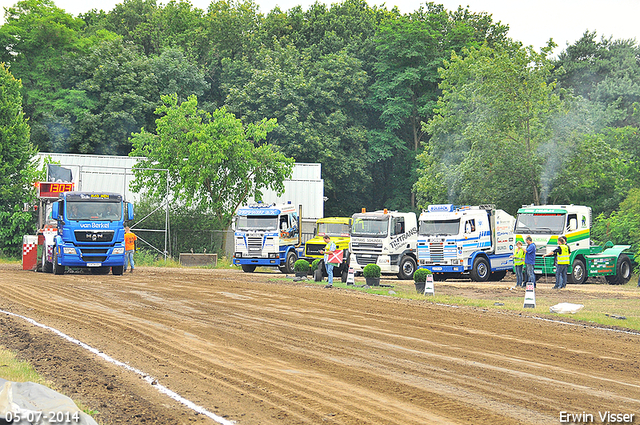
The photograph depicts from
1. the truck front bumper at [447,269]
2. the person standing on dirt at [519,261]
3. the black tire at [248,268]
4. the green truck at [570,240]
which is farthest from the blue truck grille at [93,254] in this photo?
the green truck at [570,240]

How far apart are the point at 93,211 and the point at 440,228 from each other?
15.0 m

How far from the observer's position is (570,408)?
8203mm

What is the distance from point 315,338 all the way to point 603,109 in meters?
50.9

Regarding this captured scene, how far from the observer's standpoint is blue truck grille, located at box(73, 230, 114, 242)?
28.0 m

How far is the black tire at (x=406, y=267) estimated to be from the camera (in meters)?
33.4

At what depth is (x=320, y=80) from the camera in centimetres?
6309

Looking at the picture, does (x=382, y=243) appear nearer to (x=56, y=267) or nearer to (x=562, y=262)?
(x=562, y=262)

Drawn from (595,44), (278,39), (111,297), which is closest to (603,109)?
(595,44)

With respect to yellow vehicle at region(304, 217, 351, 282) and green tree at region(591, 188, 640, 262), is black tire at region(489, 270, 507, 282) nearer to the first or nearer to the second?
green tree at region(591, 188, 640, 262)

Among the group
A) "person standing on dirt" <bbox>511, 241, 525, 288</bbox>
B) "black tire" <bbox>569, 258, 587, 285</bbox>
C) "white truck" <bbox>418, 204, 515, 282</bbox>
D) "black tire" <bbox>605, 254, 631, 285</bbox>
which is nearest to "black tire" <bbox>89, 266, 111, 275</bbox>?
"white truck" <bbox>418, 204, 515, 282</bbox>

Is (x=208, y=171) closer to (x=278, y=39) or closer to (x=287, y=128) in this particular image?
(x=287, y=128)

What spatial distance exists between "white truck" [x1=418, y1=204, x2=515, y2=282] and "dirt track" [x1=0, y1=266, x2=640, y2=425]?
42.7ft

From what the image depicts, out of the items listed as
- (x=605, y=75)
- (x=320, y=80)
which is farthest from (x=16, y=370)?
(x=605, y=75)

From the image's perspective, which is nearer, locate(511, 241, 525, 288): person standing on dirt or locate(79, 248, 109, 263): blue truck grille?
locate(511, 241, 525, 288): person standing on dirt
